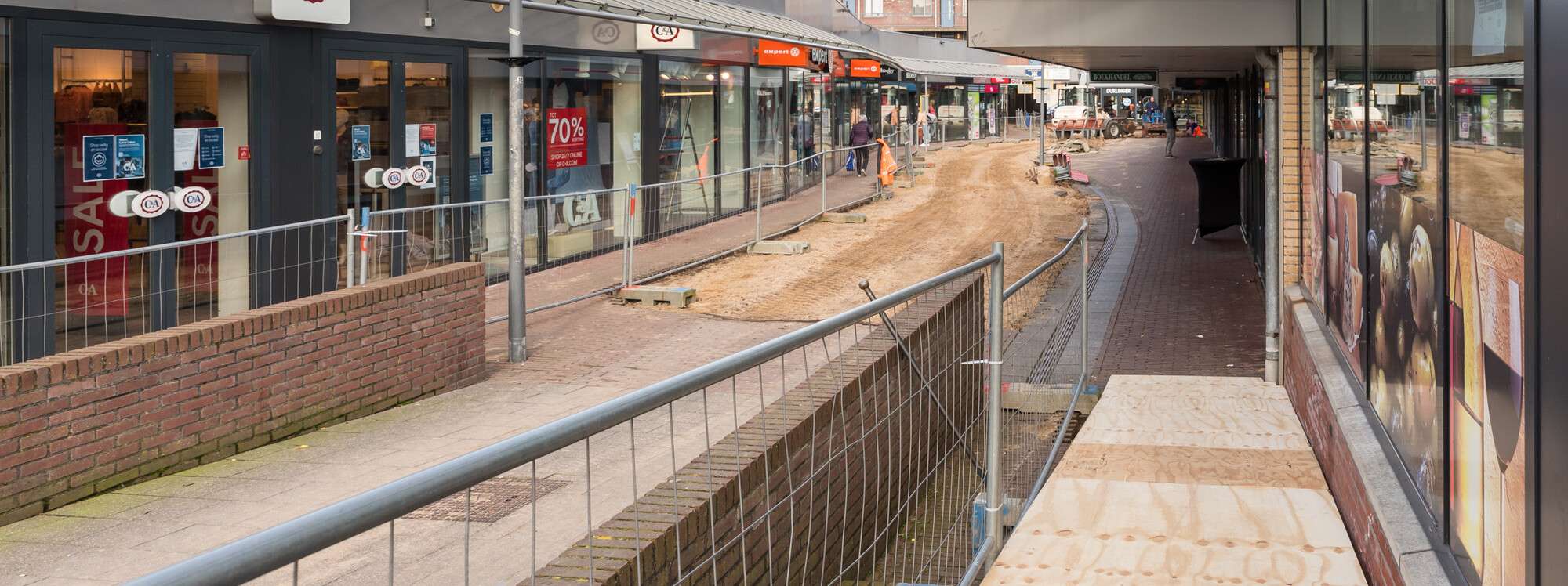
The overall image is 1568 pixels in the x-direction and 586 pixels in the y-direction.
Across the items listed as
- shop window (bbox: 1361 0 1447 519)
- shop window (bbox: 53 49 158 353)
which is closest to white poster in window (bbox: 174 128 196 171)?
shop window (bbox: 53 49 158 353)

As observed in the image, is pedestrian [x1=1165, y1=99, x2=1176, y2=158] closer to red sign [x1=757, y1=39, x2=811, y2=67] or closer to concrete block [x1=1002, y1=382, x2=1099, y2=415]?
red sign [x1=757, y1=39, x2=811, y2=67]

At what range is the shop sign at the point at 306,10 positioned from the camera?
40.2ft

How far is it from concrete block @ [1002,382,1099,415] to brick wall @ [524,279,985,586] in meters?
0.67

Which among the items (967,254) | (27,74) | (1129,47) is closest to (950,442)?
(1129,47)

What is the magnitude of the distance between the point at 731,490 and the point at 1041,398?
4.72 m

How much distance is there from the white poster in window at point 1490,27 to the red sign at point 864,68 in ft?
105

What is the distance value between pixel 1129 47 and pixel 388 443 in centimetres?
698

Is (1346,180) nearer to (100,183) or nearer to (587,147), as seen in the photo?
(100,183)

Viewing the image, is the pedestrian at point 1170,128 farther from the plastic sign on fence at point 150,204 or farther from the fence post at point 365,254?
the plastic sign on fence at point 150,204

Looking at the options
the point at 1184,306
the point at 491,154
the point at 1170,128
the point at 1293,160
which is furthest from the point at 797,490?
the point at 1170,128

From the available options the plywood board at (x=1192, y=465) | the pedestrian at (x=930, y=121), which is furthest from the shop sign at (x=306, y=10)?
the pedestrian at (x=930, y=121)

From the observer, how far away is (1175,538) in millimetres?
5184

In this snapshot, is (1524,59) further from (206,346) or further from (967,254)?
(967,254)

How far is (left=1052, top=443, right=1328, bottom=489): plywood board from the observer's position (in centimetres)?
598
